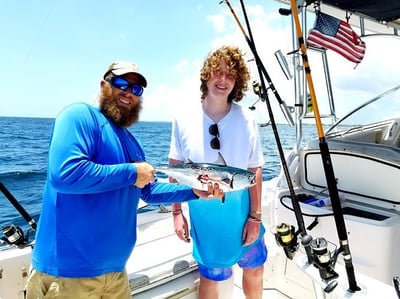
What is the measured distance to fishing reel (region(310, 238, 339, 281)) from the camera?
4.57 ft

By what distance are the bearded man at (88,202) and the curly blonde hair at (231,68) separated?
0.53m

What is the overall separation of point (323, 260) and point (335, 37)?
2.14m

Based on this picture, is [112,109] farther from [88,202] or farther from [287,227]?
[287,227]

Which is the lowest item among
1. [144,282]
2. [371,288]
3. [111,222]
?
[144,282]

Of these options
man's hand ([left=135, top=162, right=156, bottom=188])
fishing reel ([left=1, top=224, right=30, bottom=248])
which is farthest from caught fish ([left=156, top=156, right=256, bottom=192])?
fishing reel ([left=1, top=224, right=30, bottom=248])

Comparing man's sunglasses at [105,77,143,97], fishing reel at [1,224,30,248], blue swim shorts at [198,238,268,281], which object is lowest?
blue swim shorts at [198,238,268,281]

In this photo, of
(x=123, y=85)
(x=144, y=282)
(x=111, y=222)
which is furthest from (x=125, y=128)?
(x=144, y=282)

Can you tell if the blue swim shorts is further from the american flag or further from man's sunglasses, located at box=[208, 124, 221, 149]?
the american flag

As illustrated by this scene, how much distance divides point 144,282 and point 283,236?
83cm

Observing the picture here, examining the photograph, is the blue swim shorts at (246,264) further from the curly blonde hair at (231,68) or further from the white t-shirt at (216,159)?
the curly blonde hair at (231,68)

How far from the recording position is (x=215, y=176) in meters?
1.47

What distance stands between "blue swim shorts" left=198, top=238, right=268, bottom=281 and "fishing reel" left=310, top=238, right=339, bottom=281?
0.51 metres

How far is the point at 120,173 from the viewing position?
121 centimetres

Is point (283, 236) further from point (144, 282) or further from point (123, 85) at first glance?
point (123, 85)
